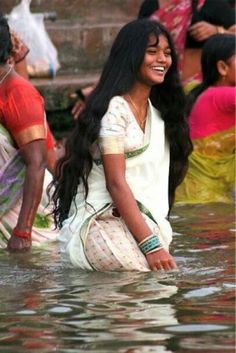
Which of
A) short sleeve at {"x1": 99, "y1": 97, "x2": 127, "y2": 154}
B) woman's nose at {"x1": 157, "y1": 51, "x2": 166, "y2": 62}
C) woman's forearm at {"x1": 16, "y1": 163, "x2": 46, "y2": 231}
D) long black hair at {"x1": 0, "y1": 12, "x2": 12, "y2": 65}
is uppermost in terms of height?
woman's nose at {"x1": 157, "y1": 51, "x2": 166, "y2": 62}

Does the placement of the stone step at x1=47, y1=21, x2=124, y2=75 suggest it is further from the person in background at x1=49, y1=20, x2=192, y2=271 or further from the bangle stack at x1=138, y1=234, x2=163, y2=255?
the bangle stack at x1=138, y1=234, x2=163, y2=255

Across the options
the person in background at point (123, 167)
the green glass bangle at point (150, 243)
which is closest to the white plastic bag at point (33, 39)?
the person in background at point (123, 167)

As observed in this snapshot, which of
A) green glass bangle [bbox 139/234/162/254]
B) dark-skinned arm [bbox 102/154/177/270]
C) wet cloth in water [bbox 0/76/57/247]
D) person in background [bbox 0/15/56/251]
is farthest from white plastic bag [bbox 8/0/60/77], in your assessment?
green glass bangle [bbox 139/234/162/254]

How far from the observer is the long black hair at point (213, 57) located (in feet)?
36.0

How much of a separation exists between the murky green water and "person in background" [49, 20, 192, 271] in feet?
0.44

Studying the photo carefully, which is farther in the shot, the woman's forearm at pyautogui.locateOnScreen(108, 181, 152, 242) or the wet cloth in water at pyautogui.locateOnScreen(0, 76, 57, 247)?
the wet cloth in water at pyautogui.locateOnScreen(0, 76, 57, 247)

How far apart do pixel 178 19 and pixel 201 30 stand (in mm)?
218

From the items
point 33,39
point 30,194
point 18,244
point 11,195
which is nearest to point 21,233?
point 18,244

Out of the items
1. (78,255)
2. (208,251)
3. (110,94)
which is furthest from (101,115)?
(208,251)

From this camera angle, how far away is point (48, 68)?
12.4 metres

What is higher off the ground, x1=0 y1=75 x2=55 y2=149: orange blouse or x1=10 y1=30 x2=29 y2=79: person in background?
x1=0 y1=75 x2=55 y2=149: orange blouse

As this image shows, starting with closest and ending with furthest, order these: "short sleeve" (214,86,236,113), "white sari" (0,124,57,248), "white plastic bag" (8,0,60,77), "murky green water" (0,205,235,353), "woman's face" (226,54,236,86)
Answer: "murky green water" (0,205,235,353), "white sari" (0,124,57,248), "short sleeve" (214,86,236,113), "woman's face" (226,54,236,86), "white plastic bag" (8,0,60,77)

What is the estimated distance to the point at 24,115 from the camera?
26.5ft

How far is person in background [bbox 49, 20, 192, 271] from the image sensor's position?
23.8 ft
